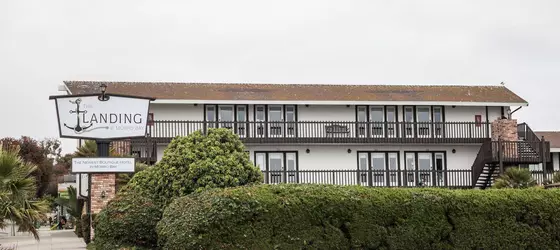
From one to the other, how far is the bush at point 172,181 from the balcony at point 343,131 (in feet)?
59.4

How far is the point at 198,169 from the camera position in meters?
18.5

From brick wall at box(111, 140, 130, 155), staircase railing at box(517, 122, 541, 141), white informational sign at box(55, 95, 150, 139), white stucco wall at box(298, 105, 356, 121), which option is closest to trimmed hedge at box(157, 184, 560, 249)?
white informational sign at box(55, 95, 150, 139)

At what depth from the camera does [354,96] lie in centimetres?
4044

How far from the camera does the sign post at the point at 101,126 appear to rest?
21078 mm

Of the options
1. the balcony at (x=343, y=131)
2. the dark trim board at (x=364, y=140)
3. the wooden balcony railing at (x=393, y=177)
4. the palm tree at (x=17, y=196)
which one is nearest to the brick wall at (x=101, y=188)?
the palm tree at (x=17, y=196)

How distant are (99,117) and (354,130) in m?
19.7

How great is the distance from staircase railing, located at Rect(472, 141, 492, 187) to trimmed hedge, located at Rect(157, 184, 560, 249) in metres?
19.5

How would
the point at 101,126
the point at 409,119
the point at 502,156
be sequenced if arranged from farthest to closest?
1. the point at 409,119
2. the point at 502,156
3. the point at 101,126

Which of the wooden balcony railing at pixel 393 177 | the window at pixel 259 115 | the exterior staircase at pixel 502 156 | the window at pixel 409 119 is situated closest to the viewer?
the exterior staircase at pixel 502 156

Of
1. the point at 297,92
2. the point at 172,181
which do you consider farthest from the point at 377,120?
the point at 172,181

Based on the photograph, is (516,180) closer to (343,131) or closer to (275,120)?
(343,131)

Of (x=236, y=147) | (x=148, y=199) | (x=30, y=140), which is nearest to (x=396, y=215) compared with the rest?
(x=236, y=147)

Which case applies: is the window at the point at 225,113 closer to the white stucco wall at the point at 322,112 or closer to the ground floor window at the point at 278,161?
the white stucco wall at the point at 322,112

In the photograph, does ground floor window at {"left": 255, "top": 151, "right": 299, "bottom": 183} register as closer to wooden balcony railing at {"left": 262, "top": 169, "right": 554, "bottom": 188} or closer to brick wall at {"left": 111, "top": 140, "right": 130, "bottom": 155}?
wooden balcony railing at {"left": 262, "top": 169, "right": 554, "bottom": 188}
